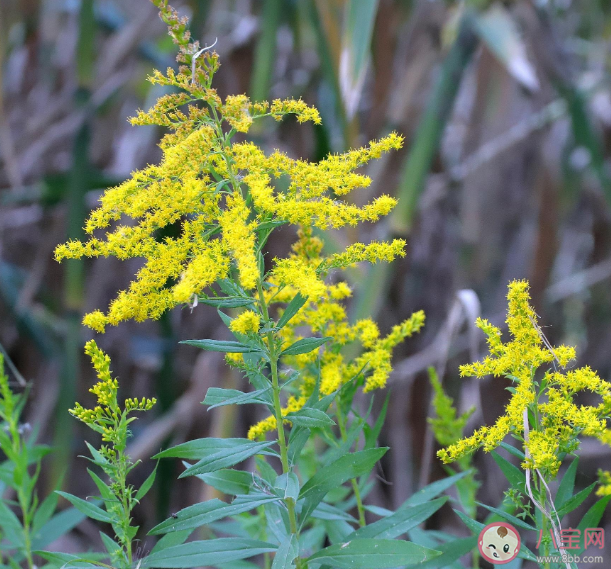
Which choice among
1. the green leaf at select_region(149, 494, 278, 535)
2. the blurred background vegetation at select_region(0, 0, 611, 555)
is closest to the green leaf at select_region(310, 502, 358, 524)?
the green leaf at select_region(149, 494, 278, 535)

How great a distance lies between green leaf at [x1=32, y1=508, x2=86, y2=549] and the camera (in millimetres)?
1171

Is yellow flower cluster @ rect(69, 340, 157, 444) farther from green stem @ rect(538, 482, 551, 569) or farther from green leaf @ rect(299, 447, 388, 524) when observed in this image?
green stem @ rect(538, 482, 551, 569)

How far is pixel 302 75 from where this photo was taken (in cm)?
276

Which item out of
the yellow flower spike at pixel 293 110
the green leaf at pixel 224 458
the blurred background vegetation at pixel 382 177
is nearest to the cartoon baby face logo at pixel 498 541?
the green leaf at pixel 224 458

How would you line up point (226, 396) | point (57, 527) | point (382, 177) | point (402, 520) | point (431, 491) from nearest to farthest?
point (226, 396) < point (402, 520) < point (431, 491) < point (57, 527) < point (382, 177)

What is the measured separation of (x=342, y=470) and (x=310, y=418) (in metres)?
0.09

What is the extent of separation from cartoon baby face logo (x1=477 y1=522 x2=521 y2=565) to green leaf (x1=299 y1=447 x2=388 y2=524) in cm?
22

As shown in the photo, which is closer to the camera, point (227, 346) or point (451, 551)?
point (227, 346)

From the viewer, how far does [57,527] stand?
3.93ft

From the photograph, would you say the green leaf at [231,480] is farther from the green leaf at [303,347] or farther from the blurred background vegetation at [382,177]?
the blurred background vegetation at [382,177]

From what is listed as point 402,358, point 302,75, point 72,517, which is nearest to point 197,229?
Result: point 72,517

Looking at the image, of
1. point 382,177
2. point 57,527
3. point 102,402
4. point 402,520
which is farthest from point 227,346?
point 382,177

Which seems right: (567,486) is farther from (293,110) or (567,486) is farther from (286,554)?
(293,110)

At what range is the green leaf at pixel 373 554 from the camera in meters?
0.75
